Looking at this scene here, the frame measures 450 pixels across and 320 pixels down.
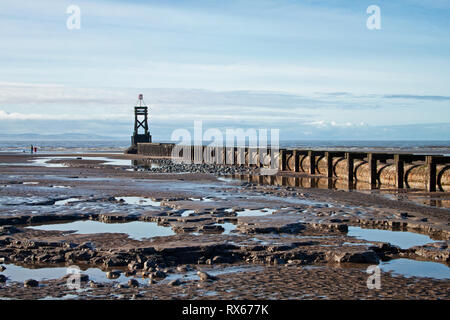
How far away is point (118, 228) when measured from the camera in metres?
11.0

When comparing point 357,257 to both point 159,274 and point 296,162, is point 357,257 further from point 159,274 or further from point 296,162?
point 296,162

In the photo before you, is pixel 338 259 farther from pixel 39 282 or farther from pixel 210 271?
pixel 39 282

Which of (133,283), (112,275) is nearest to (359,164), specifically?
(112,275)

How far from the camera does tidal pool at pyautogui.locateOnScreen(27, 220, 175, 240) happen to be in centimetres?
1029

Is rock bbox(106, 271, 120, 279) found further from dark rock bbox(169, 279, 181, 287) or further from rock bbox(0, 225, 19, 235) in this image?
rock bbox(0, 225, 19, 235)

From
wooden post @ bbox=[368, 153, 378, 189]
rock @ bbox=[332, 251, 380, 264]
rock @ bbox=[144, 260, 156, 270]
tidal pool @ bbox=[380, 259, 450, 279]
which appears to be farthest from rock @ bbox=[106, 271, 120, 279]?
wooden post @ bbox=[368, 153, 378, 189]

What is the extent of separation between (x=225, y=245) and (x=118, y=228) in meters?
3.12

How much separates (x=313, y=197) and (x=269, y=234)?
6.62m

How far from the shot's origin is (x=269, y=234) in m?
10.1

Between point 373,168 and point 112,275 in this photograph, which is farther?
point 373,168

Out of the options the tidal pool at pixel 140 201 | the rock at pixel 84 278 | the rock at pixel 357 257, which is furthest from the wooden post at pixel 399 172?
the rock at pixel 84 278

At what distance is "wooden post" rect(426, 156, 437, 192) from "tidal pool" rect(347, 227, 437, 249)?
874 centimetres

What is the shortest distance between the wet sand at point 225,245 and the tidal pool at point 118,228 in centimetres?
4
